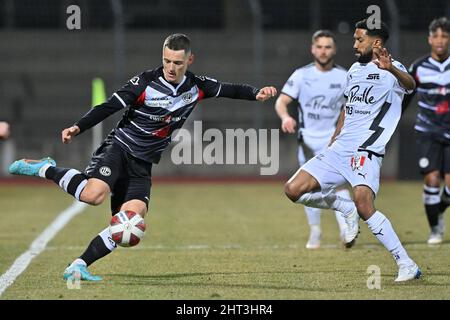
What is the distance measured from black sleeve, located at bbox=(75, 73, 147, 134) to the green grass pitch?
131 centimetres

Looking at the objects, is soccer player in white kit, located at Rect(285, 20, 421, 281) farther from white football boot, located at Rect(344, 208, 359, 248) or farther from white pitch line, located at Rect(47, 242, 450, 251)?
white pitch line, located at Rect(47, 242, 450, 251)

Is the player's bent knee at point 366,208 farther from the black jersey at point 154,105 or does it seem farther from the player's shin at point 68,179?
the player's shin at point 68,179

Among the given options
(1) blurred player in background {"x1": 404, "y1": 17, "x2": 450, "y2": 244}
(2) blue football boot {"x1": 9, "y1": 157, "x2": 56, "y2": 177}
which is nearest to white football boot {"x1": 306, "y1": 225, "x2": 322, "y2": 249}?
(1) blurred player in background {"x1": 404, "y1": 17, "x2": 450, "y2": 244}

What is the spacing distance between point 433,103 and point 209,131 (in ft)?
40.2

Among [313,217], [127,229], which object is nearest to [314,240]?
[313,217]

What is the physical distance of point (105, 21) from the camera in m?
24.5

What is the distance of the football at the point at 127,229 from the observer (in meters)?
7.88

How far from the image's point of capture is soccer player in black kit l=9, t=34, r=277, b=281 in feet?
26.4

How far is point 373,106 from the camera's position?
338 inches

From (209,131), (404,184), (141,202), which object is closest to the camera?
(141,202)

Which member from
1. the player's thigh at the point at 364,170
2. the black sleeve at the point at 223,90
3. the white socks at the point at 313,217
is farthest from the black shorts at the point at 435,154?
the black sleeve at the point at 223,90

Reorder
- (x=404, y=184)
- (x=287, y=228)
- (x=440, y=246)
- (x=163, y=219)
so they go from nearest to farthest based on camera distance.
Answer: (x=440, y=246) < (x=287, y=228) < (x=163, y=219) < (x=404, y=184)

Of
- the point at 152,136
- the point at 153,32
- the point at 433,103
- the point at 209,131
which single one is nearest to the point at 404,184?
the point at 209,131

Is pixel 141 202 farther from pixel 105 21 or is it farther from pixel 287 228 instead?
pixel 105 21
